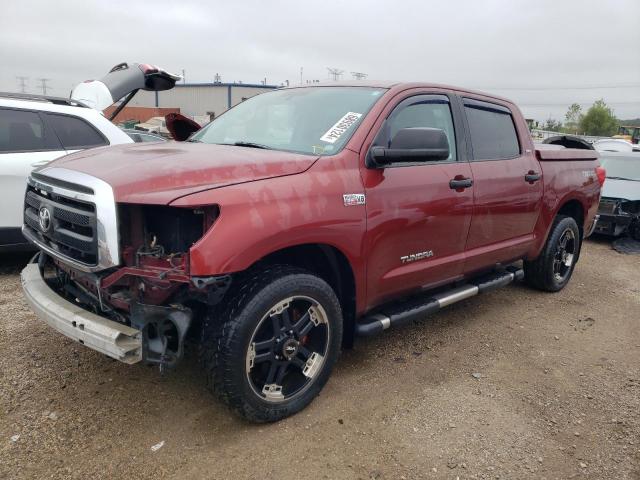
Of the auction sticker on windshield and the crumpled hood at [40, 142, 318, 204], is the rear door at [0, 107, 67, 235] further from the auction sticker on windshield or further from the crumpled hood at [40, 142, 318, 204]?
the auction sticker on windshield

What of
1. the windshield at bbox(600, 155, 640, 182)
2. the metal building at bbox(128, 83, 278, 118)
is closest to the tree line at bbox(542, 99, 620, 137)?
the metal building at bbox(128, 83, 278, 118)

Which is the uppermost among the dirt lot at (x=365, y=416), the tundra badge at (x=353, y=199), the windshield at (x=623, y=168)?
the tundra badge at (x=353, y=199)

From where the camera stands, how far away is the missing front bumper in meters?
2.36

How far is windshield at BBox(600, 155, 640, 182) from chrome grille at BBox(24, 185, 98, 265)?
962 cm

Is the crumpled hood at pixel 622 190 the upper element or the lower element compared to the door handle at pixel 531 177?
lower

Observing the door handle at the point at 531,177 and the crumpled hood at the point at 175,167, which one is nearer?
the crumpled hood at the point at 175,167

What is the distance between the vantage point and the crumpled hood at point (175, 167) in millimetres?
2361

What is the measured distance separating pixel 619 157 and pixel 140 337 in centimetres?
1017

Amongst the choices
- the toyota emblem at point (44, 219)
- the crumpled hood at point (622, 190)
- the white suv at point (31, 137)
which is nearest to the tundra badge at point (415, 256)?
the toyota emblem at point (44, 219)

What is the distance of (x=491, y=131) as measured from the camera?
169 inches

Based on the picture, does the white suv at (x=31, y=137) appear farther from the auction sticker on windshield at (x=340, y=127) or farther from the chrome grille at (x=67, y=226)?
the auction sticker on windshield at (x=340, y=127)

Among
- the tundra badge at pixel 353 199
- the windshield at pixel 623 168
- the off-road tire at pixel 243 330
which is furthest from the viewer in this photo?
the windshield at pixel 623 168

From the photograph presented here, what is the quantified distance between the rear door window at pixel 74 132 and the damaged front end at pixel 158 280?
10.2 feet

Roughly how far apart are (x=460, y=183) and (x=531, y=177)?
122cm
